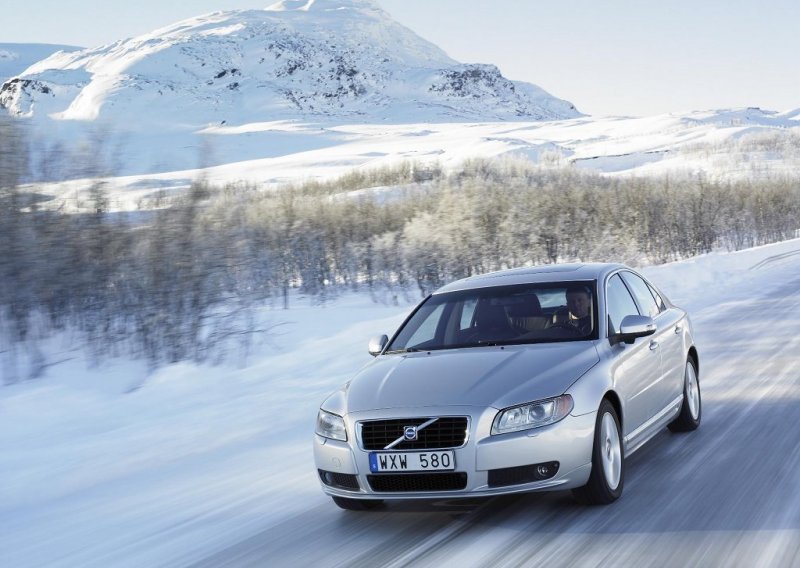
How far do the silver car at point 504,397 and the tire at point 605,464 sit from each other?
11 millimetres

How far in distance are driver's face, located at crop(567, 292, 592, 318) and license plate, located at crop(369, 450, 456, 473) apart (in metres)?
1.78

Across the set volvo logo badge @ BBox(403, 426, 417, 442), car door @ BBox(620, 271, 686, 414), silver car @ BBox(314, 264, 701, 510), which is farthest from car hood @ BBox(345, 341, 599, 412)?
car door @ BBox(620, 271, 686, 414)

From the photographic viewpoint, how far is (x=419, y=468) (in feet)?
18.8

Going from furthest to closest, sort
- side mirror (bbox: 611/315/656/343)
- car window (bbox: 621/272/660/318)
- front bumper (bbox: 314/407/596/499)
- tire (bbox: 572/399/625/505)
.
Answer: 1. car window (bbox: 621/272/660/318)
2. side mirror (bbox: 611/315/656/343)
3. tire (bbox: 572/399/625/505)
4. front bumper (bbox: 314/407/596/499)

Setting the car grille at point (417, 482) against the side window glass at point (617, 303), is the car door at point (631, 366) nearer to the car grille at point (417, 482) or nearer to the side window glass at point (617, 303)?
the side window glass at point (617, 303)

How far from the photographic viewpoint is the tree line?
12.5m

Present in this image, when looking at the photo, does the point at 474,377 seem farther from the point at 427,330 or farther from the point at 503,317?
the point at 427,330

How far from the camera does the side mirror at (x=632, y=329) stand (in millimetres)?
6789

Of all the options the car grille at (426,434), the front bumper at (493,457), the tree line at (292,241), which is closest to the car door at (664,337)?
the front bumper at (493,457)

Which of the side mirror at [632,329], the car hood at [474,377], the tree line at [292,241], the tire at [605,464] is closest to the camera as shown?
the car hood at [474,377]

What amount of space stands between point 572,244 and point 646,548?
3041 centimetres

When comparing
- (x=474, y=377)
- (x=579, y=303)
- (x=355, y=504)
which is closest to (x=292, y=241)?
(x=579, y=303)

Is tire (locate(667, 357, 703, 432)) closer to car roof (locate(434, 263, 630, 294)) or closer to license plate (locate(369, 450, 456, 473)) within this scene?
car roof (locate(434, 263, 630, 294))

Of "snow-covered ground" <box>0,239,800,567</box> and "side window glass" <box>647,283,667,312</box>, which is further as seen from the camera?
"side window glass" <box>647,283,667,312</box>
